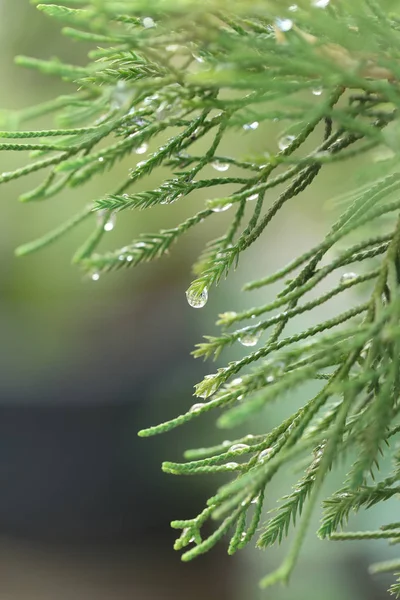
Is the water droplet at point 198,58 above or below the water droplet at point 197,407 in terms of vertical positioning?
above

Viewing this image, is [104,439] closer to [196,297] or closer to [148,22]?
[196,297]

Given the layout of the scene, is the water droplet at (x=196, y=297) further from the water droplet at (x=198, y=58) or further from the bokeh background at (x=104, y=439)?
the bokeh background at (x=104, y=439)

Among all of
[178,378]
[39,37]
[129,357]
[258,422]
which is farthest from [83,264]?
[39,37]

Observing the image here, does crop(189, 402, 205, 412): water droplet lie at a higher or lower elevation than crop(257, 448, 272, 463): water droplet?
higher

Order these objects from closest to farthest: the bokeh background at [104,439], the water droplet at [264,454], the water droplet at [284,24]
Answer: the water droplet at [284,24], the water droplet at [264,454], the bokeh background at [104,439]

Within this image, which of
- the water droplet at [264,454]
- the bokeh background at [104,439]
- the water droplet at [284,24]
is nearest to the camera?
the water droplet at [284,24]

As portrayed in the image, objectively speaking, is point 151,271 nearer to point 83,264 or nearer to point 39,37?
point 39,37

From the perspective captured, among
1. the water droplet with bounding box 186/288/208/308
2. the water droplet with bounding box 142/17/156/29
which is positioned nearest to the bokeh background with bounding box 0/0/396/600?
the water droplet with bounding box 186/288/208/308

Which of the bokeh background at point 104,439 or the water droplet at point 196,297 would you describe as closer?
the water droplet at point 196,297

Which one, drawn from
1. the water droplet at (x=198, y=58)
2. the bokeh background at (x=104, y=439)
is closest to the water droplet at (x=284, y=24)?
the water droplet at (x=198, y=58)

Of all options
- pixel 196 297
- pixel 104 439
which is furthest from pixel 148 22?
pixel 104 439

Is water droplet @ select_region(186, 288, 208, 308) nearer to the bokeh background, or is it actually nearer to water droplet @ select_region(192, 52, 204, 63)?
water droplet @ select_region(192, 52, 204, 63)

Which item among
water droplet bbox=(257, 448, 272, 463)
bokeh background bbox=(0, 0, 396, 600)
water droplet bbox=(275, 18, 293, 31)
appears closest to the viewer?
water droplet bbox=(275, 18, 293, 31)
